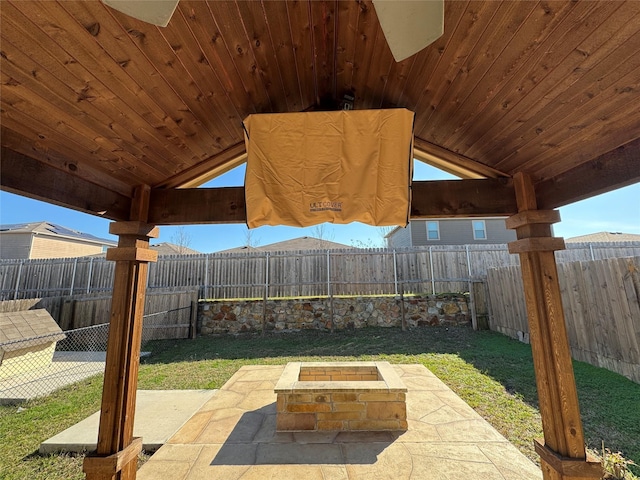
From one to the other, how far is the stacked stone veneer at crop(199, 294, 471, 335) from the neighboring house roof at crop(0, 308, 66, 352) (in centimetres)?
312

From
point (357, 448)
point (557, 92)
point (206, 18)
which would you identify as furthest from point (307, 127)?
point (357, 448)

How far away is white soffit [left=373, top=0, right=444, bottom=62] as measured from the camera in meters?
0.72

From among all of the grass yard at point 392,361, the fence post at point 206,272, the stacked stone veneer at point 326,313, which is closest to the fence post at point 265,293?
the stacked stone veneer at point 326,313

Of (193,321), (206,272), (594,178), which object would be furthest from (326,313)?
(594,178)

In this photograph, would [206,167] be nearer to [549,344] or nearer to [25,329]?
[549,344]

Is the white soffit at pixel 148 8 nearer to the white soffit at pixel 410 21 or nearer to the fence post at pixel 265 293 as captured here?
the white soffit at pixel 410 21

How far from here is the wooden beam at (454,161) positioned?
92.2 inches

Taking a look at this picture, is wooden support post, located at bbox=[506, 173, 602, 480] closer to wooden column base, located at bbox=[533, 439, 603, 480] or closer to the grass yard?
wooden column base, located at bbox=[533, 439, 603, 480]

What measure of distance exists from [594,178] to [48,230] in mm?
20008

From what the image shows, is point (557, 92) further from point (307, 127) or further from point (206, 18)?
point (206, 18)

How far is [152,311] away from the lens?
7.60 metres

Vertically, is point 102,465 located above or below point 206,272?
below

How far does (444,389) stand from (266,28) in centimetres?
436

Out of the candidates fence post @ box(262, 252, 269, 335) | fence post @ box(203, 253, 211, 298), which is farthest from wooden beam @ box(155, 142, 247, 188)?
fence post @ box(203, 253, 211, 298)
